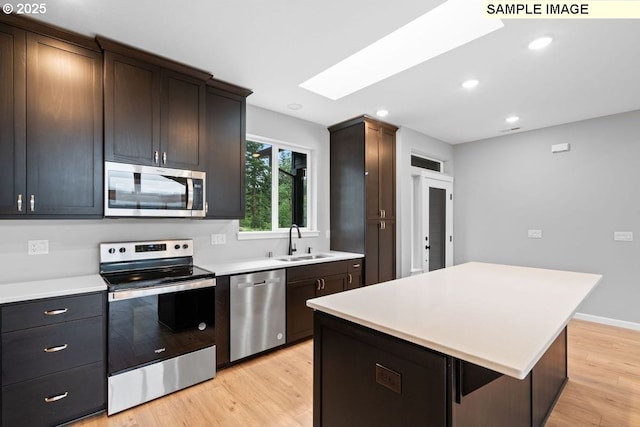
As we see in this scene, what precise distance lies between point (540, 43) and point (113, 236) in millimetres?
3717

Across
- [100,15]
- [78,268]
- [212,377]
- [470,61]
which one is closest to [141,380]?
[212,377]

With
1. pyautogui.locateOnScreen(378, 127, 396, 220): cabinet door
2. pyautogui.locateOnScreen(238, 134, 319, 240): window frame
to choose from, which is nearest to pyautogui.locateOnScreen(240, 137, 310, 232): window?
pyautogui.locateOnScreen(238, 134, 319, 240): window frame

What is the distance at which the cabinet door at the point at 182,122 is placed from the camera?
8.38 feet

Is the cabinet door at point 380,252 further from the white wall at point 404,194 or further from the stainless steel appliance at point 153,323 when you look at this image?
the stainless steel appliance at point 153,323

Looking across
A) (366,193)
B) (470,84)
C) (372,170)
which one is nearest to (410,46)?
(470,84)

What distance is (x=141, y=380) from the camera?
2203 mm

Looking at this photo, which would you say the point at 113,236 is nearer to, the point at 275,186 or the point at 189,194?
the point at 189,194

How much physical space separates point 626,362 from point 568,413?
1378 millimetres

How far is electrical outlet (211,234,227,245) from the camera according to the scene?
10.5ft

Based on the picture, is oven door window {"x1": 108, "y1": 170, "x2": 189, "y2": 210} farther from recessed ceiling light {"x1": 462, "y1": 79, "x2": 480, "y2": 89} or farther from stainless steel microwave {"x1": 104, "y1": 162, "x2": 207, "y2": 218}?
recessed ceiling light {"x1": 462, "y1": 79, "x2": 480, "y2": 89}

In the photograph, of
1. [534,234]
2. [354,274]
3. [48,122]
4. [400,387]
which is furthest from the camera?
[534,234]

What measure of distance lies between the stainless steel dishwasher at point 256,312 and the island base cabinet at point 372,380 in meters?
1.33

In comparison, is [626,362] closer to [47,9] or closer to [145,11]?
[145,11]

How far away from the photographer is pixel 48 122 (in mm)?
2094
